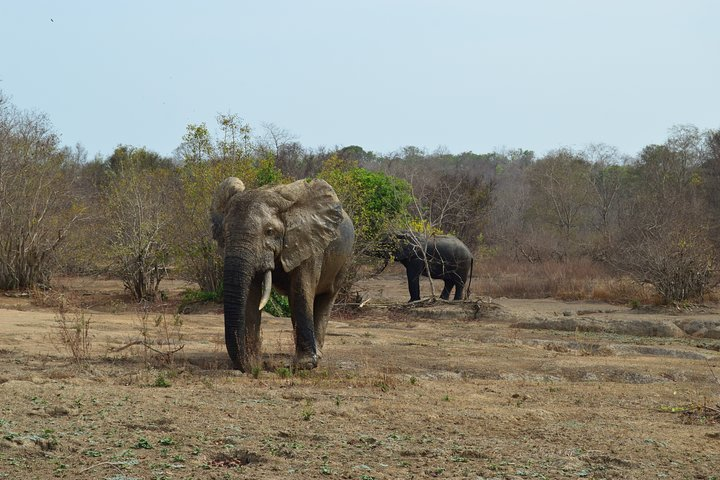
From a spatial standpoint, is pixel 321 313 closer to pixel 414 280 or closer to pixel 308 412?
pixel 308 412

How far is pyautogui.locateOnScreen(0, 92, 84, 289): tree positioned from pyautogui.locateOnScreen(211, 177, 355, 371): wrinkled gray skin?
12667 millimetres

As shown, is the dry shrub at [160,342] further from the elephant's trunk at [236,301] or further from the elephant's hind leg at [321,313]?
the elephant's hind leg at [321,313]

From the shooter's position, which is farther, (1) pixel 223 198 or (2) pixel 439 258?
(2) pixel 439 258

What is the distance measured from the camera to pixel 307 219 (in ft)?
36.0

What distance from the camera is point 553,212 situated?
4791 cm

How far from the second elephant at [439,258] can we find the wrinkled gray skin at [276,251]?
1131 centimetres

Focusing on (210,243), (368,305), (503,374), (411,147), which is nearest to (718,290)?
(368,305)

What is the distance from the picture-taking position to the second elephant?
2317cm

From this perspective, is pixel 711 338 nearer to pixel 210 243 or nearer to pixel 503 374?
pixel 503 374

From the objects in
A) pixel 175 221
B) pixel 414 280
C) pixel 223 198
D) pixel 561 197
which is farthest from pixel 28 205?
pixel 561 197

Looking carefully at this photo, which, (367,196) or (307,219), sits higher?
(367,196)

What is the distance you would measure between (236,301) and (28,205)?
15.0m

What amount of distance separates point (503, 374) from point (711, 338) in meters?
7.87

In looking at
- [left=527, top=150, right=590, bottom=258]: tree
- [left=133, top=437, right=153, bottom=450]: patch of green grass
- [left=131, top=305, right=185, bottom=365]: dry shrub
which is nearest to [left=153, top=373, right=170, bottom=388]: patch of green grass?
[left=131, top=305, right=185, bottom=365]: dry shrub
